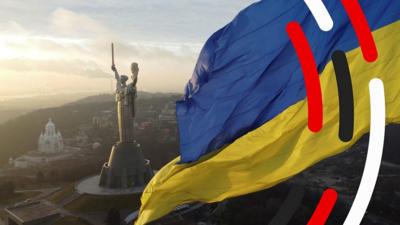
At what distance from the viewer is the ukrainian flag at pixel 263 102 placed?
834 centimetres

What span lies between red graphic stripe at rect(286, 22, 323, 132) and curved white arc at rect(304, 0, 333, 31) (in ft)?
1.39

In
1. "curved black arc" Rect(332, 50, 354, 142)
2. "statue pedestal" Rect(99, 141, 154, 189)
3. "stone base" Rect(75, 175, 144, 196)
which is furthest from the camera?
"statue pedestal" Rect(99, 141, 154, 189)

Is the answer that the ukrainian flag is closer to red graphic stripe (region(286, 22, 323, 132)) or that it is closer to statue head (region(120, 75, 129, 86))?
red graphic stripe (region(286, 22, 323, 132))

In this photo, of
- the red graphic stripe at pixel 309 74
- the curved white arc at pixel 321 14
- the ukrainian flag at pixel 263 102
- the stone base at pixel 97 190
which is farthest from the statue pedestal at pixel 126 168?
the curved white arc at pixel 321 14

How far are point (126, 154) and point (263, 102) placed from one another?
2258cm

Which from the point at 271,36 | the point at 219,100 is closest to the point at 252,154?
the point at 219,100

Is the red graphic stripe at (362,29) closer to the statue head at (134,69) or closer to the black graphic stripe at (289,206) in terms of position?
the black graphic stripe at (289,206)

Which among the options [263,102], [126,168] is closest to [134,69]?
[126,168]

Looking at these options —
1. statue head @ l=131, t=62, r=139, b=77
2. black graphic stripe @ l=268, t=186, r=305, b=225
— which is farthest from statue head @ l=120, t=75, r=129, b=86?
black graphic stripe @ l=268, t=186, r=305, b=225

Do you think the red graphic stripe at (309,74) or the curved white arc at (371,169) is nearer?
the curved white arc at (371,169)

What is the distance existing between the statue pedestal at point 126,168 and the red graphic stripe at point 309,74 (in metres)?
22.9

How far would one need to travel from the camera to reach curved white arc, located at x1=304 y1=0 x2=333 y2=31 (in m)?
8.01

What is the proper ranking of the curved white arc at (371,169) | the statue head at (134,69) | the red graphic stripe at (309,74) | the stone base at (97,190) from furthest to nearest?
the stone base at (97,190)
the statue head at (134,69)
the red graphic stripe at (309,74)
the curved white arc at (371,169)

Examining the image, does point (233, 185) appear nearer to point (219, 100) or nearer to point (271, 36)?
point (219, 100)
